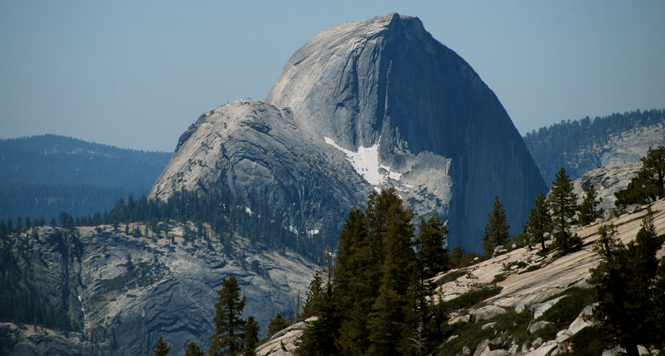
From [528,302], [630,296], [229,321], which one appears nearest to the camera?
[630,296]

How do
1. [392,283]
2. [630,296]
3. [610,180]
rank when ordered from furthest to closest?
1. [610,180]
2. [392,283]
3. [630,296]

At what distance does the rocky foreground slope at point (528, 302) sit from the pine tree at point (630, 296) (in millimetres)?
1025

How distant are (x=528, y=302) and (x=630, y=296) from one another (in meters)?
12.0

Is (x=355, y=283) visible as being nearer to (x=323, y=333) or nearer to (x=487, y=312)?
(x=323, y=333)

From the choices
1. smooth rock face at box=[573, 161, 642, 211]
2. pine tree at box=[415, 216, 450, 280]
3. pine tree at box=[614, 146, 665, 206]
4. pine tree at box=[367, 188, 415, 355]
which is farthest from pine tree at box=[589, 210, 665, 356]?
Answer: smooth rock face at box=[573, 161, 642, 211]

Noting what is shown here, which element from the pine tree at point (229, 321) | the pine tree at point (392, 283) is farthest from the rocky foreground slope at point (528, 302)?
the pine tree at point (229, 321)

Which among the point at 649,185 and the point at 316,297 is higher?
the point at 649,185

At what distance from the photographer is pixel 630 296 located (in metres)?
34.4

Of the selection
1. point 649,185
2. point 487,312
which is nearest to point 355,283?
point 487,312

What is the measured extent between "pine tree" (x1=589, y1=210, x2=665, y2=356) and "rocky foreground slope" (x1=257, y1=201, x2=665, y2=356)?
103cm

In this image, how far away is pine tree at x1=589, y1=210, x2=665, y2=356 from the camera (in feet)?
109

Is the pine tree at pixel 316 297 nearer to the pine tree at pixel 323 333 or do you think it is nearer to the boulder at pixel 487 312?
the pine tree at pixel 323 333

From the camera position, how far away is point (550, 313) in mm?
40625

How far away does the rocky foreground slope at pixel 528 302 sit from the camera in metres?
38.8
